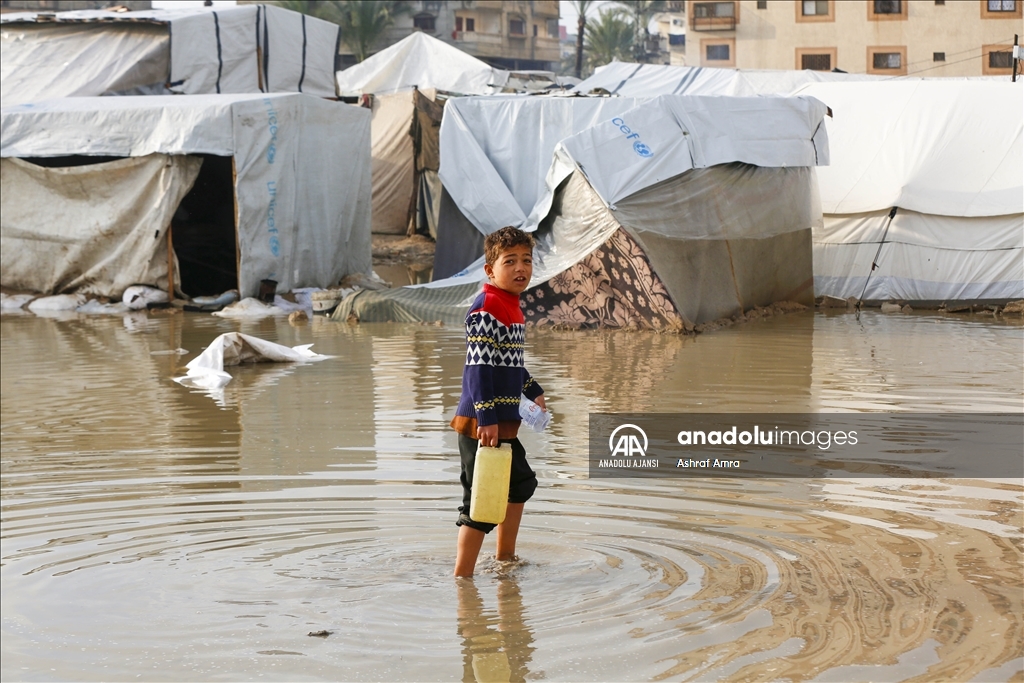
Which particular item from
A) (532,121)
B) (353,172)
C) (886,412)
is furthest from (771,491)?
(353,172)

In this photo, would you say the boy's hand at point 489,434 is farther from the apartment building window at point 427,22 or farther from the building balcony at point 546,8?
the building balcony at point 546,8

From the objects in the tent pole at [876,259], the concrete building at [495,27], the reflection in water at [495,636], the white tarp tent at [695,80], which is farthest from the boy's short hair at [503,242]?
the concrete building at [495,27]

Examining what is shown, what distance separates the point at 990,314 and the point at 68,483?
9.53 metres

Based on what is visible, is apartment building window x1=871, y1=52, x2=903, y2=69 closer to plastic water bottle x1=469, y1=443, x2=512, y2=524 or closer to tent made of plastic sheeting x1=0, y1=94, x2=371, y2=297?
tent made of plastic sheeting x1=0, y1=94, x2=371, y2=297

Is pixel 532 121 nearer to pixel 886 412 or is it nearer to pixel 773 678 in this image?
pixel 886 412

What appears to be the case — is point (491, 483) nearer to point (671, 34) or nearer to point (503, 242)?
point (503, 242)

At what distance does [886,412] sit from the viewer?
22.6 ft

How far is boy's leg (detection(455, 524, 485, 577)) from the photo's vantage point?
400cm

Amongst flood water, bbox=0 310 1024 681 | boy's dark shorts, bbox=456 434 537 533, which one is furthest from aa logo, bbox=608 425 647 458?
boy's dark shorts, bbox=456 434 537 533

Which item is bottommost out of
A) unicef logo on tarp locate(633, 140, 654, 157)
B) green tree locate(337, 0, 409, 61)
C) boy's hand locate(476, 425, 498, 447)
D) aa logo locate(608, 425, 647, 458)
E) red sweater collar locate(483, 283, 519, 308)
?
aa logo locate(608, 425, 647, 458)

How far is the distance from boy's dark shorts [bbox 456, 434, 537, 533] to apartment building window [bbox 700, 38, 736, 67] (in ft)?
126

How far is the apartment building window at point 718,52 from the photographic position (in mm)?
40812

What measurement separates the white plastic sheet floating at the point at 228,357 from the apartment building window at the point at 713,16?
33.8m

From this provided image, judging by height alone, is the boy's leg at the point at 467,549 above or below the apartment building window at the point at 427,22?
below
